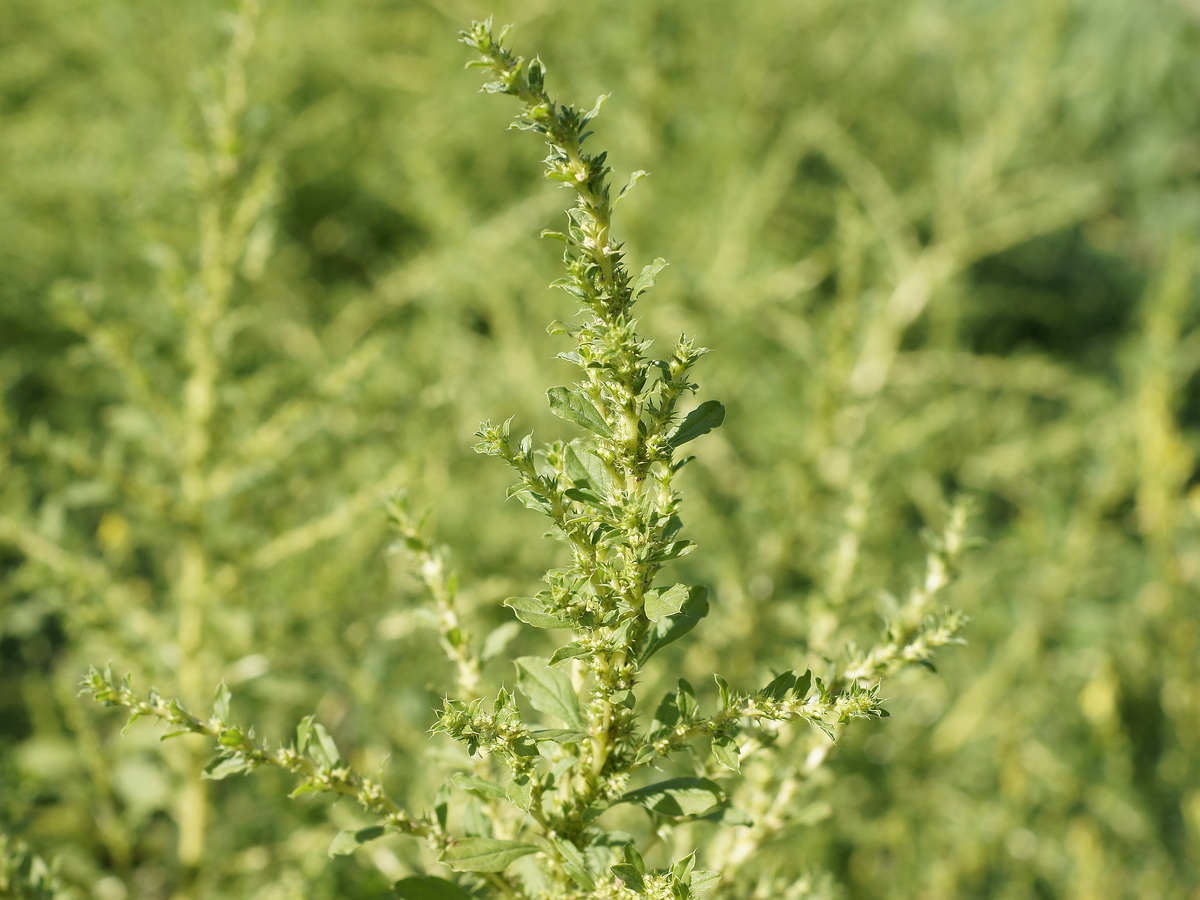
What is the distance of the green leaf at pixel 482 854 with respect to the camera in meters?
0.53

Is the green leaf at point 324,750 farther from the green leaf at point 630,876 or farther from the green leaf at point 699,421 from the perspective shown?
the green leaf at point 699,421

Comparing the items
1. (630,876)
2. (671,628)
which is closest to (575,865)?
(630,876)

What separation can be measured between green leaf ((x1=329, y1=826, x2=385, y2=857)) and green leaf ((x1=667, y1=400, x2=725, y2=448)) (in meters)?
0.34

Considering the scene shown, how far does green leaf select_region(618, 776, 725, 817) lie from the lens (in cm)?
57

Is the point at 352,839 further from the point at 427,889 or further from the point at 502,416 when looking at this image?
the point at 502,416

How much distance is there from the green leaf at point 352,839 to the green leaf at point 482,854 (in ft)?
0.22

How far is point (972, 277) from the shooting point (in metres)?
4.14

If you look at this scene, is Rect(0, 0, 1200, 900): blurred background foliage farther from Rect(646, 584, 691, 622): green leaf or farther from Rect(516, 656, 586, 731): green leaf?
Rect(646, 584, 691, 622): green leaf

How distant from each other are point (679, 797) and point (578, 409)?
27cm

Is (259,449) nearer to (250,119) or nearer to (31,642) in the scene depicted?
(250,119)

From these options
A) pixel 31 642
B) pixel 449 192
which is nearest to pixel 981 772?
pixel 449 192

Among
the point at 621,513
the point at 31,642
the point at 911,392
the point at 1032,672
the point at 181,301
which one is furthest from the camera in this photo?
the point at 911,392

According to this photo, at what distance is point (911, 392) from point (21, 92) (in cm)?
358

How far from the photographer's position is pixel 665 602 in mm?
496
